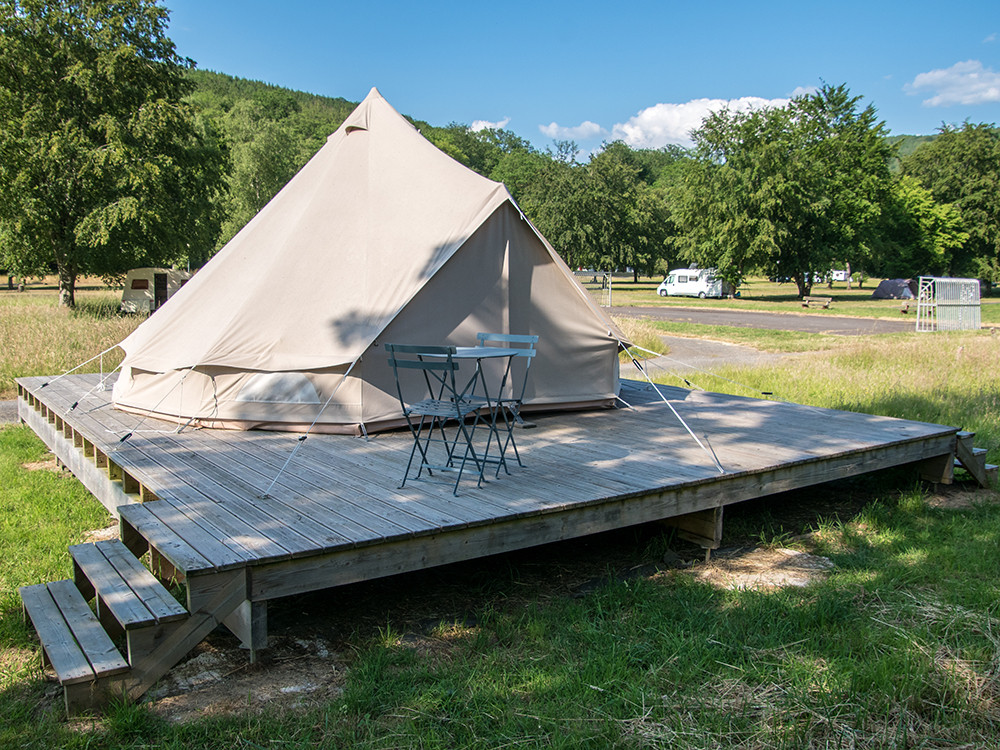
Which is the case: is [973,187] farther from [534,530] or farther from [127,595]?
[127,595]

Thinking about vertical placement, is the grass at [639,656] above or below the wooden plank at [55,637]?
below

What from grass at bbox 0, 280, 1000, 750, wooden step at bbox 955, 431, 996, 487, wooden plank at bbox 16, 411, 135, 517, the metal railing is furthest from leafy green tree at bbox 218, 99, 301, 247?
wooden step at bbox 955, 431, 996, 487

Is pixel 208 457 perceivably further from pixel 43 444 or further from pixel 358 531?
pixel 43 444

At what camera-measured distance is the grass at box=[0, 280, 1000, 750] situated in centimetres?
275

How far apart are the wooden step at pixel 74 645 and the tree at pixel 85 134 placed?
47.0 feet

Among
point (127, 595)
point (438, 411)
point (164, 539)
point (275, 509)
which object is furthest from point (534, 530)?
point (127, 595)

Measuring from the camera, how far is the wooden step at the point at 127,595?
9.71 ft

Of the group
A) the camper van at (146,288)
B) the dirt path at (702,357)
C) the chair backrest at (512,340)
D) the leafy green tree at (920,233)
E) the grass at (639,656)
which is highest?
the leafy green tree at (920,233)

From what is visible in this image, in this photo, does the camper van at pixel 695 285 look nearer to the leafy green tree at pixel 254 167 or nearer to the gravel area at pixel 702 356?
the leafy green tree at pixel 254 167

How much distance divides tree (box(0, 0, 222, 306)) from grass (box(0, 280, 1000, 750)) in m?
13.0

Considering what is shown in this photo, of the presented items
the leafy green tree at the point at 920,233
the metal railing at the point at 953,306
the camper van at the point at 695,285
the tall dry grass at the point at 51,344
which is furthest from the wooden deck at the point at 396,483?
the leafy green tree at the point at 920,233

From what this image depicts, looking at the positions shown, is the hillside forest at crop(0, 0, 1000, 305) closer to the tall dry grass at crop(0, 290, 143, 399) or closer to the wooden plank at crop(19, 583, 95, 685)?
the tall dry grass at crop(0, 290, 143, 399)

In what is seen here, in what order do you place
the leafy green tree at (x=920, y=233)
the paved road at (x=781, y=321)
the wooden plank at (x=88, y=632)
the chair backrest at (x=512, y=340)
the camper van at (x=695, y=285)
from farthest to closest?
1. the leafy green tree at (x=920, y=233)
2. the camper van at (x=695, y=285)
3. the paved road at (x=781, y=321)
4. the chair backrest at (x=512, y=340)
5. the wooden plank at (x=88, y=632)

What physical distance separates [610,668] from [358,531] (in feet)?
4.06
